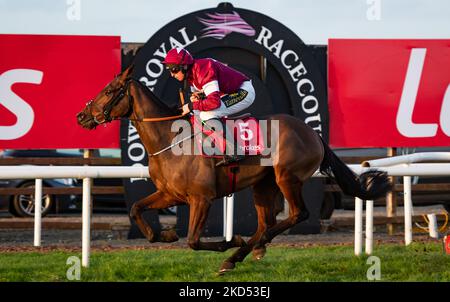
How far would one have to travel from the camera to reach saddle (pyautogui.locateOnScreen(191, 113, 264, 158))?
667 centimetres

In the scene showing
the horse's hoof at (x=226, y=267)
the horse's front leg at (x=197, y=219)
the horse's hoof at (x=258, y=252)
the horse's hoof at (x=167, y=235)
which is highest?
the horse's front leg at (x=197, y=219)

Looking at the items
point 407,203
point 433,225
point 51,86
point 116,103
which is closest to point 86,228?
point 116,103

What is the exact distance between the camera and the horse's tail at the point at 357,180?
7230 millimetres

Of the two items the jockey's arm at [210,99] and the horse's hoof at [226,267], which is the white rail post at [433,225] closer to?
the horse's hoof at [226,267]

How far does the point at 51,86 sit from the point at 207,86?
4.07 m

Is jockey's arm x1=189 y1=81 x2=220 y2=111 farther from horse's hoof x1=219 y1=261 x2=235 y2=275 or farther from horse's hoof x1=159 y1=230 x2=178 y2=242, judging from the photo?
horse's hoof x1=219 y1=261 x2=235 y2=275

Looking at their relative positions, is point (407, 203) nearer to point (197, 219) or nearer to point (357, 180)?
point (357, 180)

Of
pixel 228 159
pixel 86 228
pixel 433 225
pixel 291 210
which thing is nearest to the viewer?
pixel 228 159

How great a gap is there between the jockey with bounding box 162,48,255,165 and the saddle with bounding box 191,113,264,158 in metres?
0.05

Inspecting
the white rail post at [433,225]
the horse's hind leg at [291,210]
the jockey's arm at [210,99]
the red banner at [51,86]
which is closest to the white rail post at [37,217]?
the red banner at [51,86]

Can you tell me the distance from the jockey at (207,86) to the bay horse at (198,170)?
219 millimetres

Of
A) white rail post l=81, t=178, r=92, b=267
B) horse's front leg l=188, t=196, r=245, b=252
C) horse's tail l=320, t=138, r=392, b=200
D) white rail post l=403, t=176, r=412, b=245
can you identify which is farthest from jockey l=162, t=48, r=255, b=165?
white rail post l=403, t=176, r=412, b=245

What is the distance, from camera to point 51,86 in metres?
10.2
